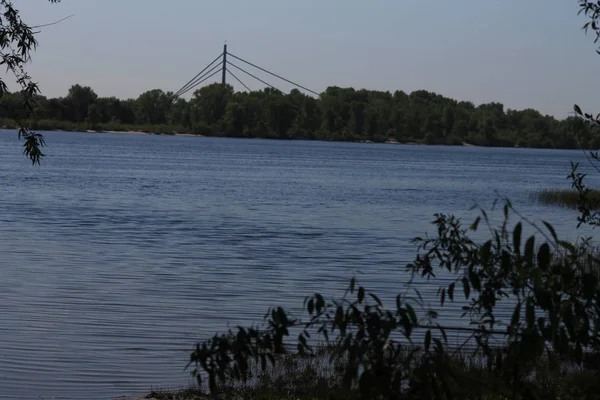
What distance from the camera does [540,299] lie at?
459cm

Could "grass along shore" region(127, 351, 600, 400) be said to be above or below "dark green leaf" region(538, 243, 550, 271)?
below

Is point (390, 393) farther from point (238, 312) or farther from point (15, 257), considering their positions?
point (15, 257)

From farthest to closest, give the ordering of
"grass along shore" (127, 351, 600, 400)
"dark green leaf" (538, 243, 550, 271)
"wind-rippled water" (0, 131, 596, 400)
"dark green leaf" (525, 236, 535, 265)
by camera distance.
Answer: "wind-rippled water" (0, 131, 596, 400), "grass along shore" (127, 351, 600, 400), "dark green leaf" (538, 243, 550, 271), "dark green leaf" (525, 236, 535, 265)

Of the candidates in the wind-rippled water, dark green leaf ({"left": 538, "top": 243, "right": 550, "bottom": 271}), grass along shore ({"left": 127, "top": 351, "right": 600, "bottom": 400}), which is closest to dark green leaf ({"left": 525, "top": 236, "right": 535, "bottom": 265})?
dark green leaf ({"left": 538, "top": 243, "right": 550, "bottom": 271})

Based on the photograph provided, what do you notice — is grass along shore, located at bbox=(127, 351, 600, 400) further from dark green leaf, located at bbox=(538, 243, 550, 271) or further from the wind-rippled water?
dark green leaf, located at bbox=(538, 243, 550, 271)

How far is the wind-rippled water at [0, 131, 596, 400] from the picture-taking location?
1128 centimetres

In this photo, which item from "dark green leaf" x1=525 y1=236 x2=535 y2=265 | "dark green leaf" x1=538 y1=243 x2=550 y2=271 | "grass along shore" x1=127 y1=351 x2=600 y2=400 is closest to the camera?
"dark green leaf" x1=525 y1=236 x2=535 y2=265

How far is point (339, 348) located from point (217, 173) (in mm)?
68338

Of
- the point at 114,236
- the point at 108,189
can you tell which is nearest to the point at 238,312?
the point at 114,236

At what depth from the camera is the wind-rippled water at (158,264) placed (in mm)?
11281

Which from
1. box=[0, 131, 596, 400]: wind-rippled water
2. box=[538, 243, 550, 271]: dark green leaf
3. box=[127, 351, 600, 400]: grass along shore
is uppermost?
box=[538, 243, 550, 271]: dark green leaf

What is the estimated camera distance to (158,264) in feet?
68.1

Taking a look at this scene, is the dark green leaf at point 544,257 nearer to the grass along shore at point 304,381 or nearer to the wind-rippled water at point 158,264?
the grass along shore at point 304,381

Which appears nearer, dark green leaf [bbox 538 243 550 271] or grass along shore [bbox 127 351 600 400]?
dark green leaf [bbox 538 243 550 271]
